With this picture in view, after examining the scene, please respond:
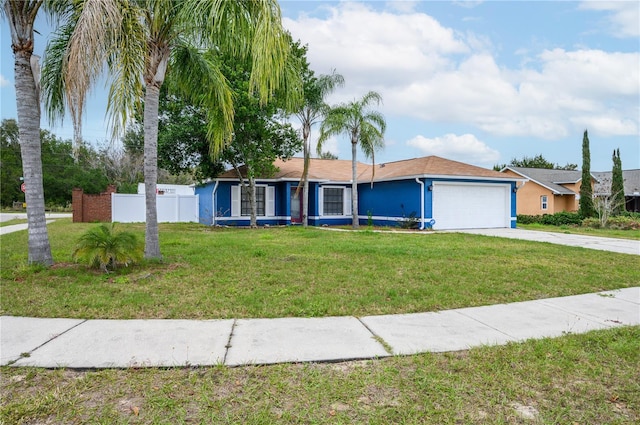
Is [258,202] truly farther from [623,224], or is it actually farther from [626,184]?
[626,184]

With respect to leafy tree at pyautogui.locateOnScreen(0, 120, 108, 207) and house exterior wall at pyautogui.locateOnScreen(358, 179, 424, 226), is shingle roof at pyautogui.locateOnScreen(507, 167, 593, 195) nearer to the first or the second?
house exterior wall at pyautogui.locateOnScreen(358, 179, 424, 226)

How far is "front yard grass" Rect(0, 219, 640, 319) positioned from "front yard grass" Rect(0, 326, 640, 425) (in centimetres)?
147

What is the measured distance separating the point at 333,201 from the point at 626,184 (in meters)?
26.7

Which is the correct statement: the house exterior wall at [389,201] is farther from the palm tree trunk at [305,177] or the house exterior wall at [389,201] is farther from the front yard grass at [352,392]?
the front yard grass at [352,392]

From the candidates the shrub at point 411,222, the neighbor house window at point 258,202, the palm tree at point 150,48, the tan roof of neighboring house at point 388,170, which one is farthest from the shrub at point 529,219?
the palm tree at point 150,48

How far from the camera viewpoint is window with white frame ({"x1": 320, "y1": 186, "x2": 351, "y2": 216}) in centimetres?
2000

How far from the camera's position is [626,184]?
3159cm

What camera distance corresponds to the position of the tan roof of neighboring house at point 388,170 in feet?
56.7

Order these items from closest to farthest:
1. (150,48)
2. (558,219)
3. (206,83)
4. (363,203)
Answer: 1. (150,48)
2. (206,83)
3. (363,203)
4. (558,219)

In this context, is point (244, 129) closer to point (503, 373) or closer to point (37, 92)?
point (37, 92)

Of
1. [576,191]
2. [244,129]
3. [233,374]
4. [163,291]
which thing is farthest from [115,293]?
[576,191]

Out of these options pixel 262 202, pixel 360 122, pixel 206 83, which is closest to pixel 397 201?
pixel 360 122

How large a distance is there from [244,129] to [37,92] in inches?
351

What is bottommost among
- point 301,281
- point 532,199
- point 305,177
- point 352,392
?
point 352,392
